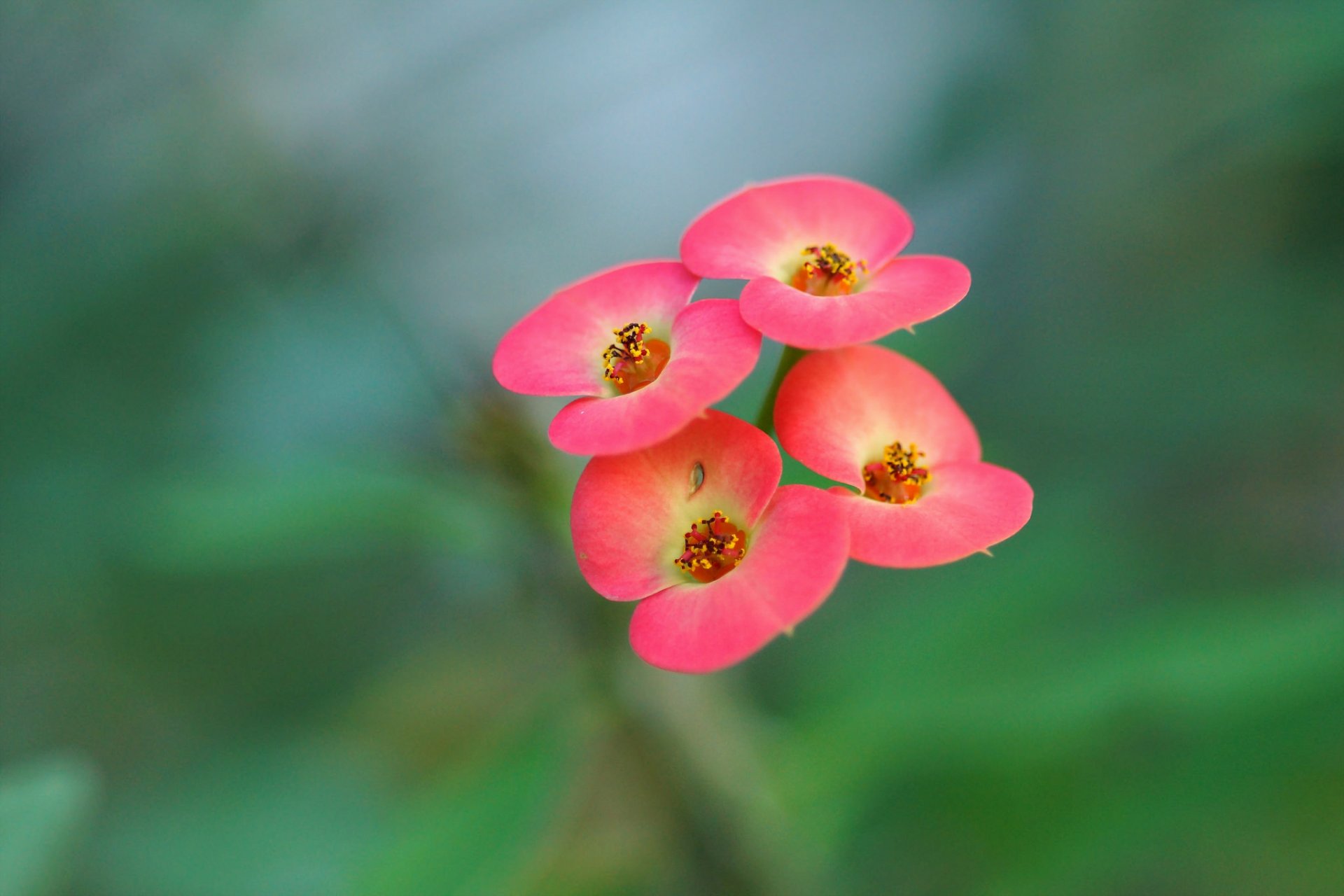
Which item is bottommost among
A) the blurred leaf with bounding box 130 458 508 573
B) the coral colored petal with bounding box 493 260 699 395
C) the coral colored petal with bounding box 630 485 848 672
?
the coral colored petal with bounding box 630 485 848 672

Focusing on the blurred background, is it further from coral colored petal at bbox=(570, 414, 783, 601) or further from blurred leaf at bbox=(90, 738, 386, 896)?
coral colored petal at bbox=(570, 414, 783, 601)

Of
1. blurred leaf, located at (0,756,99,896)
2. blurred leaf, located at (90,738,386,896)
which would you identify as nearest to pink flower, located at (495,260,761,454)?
blurred leaf, located at (0,756,99,896)

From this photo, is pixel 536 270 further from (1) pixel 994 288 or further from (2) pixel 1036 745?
(2) pixel 1036 745

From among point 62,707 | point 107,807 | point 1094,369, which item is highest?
point 1094,369

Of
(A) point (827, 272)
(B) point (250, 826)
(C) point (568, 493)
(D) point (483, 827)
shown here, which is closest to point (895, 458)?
(A) point (827, 272)

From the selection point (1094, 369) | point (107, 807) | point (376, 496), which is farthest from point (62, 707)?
point (1094, 369)

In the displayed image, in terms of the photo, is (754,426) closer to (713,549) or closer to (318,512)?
(713,549)

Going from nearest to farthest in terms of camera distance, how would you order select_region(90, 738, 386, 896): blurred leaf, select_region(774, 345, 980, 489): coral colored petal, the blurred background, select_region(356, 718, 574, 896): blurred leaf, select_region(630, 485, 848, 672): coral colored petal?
select_region(630, 485, 848, 672): coral colored petal → select_region(774, 345, 980, 489): coral colored petal → select_region(356, 718, 574, 896): blurred leaf → the blurred background → select_region(90, 738, 386, 896): blurred leaf

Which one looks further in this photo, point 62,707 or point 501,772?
point 62,707
